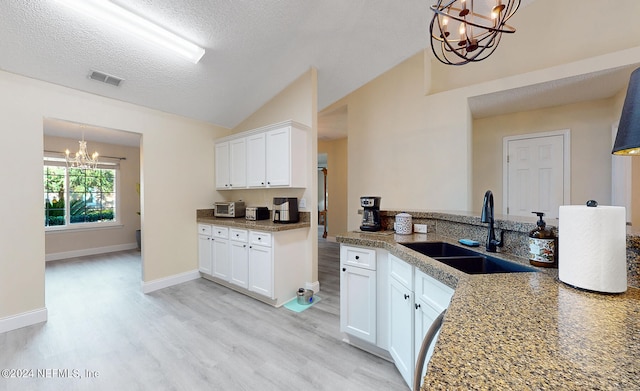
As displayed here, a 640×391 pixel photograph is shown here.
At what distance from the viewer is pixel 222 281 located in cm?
344

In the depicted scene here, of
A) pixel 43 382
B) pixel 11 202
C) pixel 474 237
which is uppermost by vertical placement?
pixel 11 202

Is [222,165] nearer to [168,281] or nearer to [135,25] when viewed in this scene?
[168,281]

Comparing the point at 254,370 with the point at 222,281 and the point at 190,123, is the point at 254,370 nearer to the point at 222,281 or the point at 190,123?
the point at 222,281

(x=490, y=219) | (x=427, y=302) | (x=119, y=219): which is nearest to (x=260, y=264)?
(x=427, y=302)

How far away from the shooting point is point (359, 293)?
1.97 meters

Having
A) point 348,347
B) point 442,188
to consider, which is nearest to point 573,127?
point 442,188

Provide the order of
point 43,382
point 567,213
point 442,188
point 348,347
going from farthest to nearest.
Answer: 1. point 442,188
2. point 348,347
3. point 43,382
4. point 567,213

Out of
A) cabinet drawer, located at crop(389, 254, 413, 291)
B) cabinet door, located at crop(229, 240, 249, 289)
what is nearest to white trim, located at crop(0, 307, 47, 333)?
cabinet door, located at crop(229, 240, 249, 289)

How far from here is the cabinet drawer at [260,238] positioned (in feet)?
9.27

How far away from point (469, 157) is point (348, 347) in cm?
280

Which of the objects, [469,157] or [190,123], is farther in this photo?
[190,123]

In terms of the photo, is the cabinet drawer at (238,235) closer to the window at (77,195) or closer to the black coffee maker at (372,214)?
the black coffee maker at (372,214)

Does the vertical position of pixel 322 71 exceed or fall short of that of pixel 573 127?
it exceeds it

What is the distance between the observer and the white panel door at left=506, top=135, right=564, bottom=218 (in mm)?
3510
